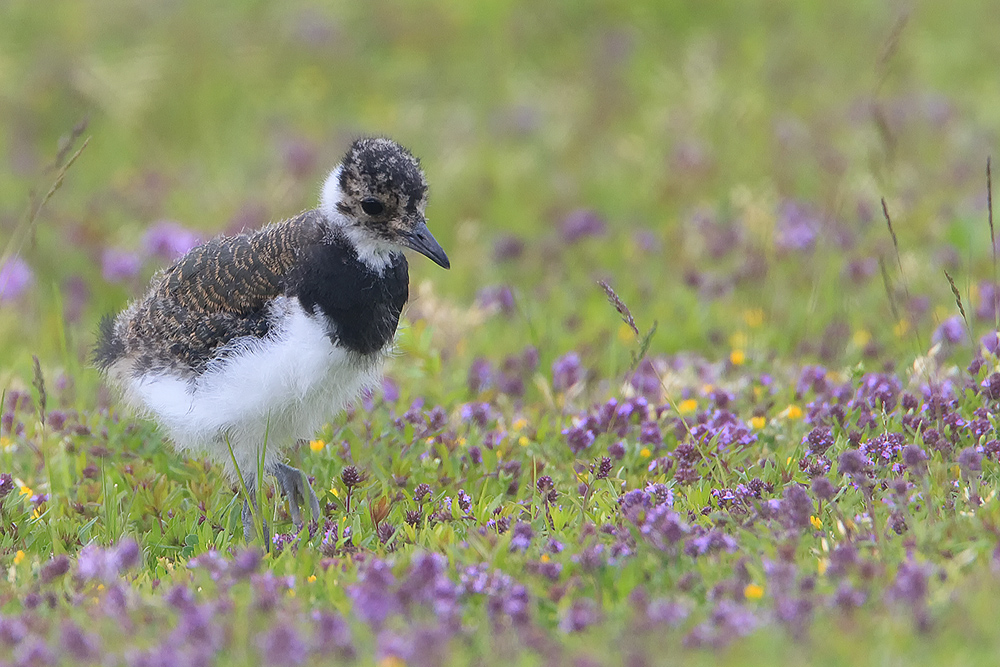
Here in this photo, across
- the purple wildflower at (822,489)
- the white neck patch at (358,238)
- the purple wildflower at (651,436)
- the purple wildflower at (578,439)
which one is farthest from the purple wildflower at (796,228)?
the purple wildflower at (822,489)

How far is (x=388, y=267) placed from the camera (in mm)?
5070

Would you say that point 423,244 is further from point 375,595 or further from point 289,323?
point 375,595

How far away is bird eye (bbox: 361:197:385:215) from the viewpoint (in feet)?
16.4

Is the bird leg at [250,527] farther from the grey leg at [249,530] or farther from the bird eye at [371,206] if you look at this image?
the bird eye at [371,206]

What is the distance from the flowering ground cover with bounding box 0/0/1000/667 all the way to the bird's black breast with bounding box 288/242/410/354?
0.70 metres

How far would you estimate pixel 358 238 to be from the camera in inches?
198

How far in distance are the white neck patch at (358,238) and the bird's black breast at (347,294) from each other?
0.04 metres

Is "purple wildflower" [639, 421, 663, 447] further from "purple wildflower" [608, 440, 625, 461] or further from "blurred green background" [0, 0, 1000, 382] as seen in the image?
"blurred green background" [0, 0, 1000, 382]

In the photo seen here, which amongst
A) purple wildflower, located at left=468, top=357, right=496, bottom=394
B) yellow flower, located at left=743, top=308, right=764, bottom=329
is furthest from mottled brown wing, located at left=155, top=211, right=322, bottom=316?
yellow flower, located at left=743, top=308, right=764, bottom=329

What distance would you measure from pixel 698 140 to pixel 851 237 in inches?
82.1

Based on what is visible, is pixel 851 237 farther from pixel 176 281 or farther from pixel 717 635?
pixel 717 635

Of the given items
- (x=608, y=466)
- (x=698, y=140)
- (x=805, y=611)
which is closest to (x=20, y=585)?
(x=608, y=466)

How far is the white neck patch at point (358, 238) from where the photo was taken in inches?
197

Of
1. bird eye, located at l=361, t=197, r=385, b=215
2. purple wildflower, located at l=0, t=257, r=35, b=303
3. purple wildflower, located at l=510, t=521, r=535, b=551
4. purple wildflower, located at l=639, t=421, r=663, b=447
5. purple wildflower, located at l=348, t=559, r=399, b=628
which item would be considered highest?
purple wildflower, located at l=0, t=257, r=35, b=303
